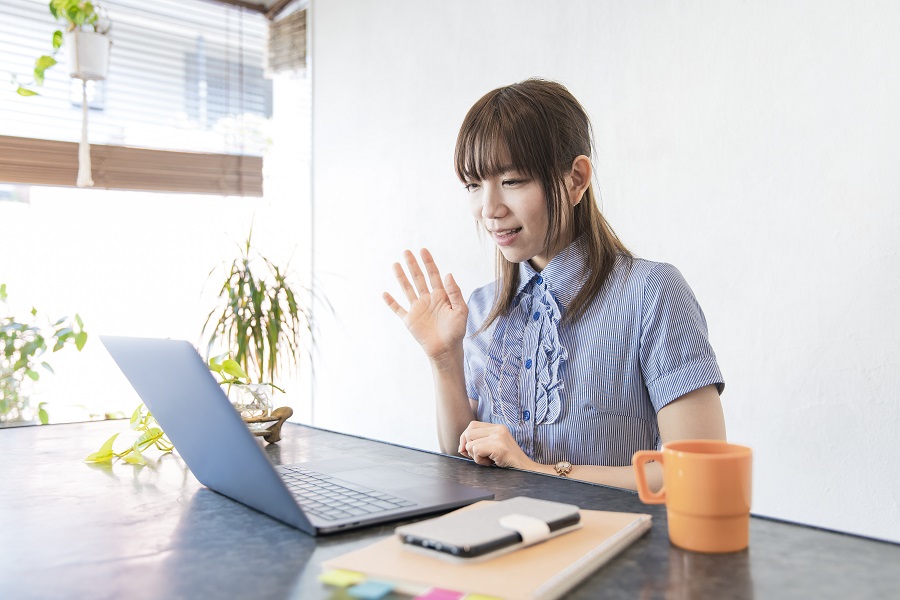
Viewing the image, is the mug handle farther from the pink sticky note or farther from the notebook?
the pink sticky note

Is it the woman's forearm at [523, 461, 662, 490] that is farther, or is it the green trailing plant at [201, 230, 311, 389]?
the green trailing plant at [201, 230, 311, 389]

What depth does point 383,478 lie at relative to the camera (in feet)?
3.51

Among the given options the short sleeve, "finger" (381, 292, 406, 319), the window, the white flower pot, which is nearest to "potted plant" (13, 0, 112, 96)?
the white flower pot

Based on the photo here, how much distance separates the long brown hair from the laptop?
2.01ft

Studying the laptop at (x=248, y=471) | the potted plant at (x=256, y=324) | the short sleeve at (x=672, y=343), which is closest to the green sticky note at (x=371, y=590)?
the laptop at (x=248, y=471)

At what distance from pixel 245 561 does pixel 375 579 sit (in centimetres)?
15

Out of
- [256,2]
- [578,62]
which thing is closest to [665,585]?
[578,62]

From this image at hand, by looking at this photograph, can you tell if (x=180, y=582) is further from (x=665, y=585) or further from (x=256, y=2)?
(x=256, y=2)

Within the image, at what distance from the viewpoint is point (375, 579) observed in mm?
673

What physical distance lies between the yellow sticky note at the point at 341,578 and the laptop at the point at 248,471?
0.13 meters

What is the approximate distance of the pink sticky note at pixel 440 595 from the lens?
0.62 metres

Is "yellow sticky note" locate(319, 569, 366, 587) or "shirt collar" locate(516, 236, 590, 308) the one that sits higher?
"shirt collar" locate(516, 236, 590, 308)

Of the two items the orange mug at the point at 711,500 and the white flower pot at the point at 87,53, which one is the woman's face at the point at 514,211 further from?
the white flower pot at the point at 87,53

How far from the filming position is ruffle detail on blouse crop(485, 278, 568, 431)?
4.97 feet
